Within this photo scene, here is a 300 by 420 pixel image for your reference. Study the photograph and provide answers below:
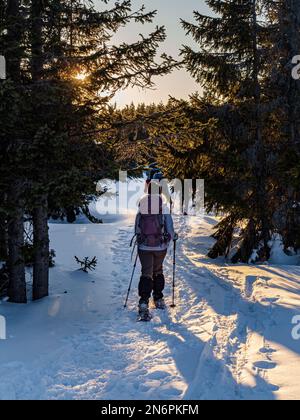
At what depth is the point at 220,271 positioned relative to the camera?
11789mm

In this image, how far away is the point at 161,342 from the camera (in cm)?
670

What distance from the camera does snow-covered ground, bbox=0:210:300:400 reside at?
16.5 feet

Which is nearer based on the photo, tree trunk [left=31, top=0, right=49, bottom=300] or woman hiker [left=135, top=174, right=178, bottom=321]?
tree trunk [left=31, top=0, right=49, bottom=300]

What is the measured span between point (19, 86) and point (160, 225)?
3.85 m

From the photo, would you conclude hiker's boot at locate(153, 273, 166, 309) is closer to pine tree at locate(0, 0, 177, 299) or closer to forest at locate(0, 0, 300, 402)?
forest at locate(0, 0, 300, 402)

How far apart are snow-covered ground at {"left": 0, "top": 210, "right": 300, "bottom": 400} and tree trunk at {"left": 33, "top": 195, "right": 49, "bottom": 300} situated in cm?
39

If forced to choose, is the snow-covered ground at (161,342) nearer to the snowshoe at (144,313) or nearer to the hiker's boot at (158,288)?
the snowshoe at (144,313)

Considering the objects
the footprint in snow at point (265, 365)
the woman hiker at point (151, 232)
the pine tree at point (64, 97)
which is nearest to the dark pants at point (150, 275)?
the woman hiker at point (151, 232)

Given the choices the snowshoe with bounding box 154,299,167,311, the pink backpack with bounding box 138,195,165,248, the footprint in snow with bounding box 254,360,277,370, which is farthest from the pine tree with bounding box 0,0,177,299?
the footprint in snow with bounding box 254,360,277,370

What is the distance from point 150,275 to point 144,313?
83cm

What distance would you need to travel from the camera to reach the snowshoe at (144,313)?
25.5 ft

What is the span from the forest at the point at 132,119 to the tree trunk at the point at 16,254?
0.03m

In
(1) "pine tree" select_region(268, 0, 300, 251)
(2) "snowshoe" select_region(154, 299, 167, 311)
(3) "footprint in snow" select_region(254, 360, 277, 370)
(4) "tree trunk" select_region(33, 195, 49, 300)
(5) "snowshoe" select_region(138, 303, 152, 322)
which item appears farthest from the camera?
(1) "pine tree" select_region(268, 0, 300, 251)

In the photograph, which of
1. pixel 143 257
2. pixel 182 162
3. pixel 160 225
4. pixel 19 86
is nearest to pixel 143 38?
pixel 19 86
